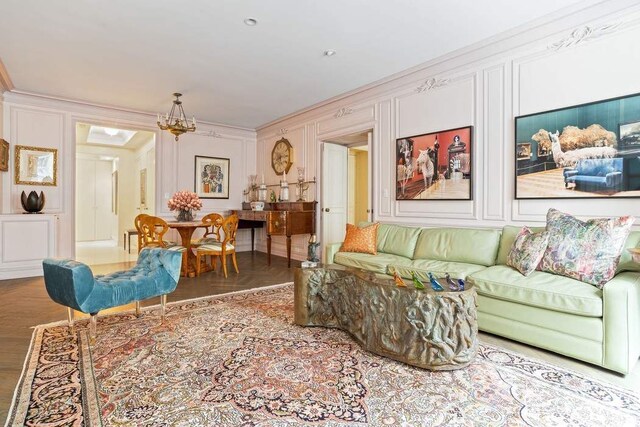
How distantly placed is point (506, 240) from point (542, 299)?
3.02ft

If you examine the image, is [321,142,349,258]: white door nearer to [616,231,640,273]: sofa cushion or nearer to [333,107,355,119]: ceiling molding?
[333,107,355,119]: ceiling molding

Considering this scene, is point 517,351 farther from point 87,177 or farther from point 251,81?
point 87,177

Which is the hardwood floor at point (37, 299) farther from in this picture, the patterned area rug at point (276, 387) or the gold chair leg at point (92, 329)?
the gold chair leg at point (92, 329)

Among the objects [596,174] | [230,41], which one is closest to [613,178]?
[596,174]

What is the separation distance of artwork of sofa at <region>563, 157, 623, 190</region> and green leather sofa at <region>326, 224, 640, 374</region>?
480mm

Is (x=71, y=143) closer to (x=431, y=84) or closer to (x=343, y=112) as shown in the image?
(x=343, y=112)

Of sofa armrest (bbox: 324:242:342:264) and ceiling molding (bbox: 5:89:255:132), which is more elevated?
ceiling molding (bbox: 5:89:255:132)

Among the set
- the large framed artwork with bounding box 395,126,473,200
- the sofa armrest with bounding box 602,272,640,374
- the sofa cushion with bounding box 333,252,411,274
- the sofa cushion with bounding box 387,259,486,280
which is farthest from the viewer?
the large framed artwork with bounding box 395,126,473,200

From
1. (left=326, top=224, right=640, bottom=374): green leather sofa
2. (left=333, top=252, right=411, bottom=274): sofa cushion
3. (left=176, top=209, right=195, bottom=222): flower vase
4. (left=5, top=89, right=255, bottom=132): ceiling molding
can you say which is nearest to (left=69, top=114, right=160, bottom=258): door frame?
(left=5, top=89, right=255, bottom=132): ceiling molding

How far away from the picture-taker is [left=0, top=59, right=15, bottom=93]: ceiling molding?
424 centimetres

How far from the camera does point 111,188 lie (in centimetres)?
1006

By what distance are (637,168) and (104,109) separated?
714 centimetres

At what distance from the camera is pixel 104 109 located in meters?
5.83

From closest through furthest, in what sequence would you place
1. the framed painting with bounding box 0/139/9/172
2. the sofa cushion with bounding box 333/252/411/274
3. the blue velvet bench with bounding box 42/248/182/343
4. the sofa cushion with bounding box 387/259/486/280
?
the blue velvet bench with bounding box 42/248/182/343, the sofa cushion with bounding box 387/259/486/280, the sofa cushion with bounding box 333/252/411/274, the framed painting with bounding box 0/139/9/172
